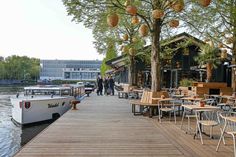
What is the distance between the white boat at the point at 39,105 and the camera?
17.1 m

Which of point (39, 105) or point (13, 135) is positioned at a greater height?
point (39, 105)

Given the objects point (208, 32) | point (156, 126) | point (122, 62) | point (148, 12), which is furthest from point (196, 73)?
point (156, 126)

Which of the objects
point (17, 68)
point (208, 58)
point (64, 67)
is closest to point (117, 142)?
point (208, 58)

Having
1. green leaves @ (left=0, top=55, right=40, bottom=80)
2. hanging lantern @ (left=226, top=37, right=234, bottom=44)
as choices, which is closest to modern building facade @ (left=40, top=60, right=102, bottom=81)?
green leaves @ (left=0, top=55, right=40, bottom=80)

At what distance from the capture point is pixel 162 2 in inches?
547

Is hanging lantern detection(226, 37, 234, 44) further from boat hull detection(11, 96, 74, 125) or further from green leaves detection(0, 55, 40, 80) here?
green leaves detection(0, 55, 40, 80)

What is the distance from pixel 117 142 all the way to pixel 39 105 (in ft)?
33.3

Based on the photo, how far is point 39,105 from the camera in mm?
17750

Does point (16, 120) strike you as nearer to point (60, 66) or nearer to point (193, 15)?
point (193, 15)

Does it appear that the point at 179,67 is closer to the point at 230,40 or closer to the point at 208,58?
the point at 208,58

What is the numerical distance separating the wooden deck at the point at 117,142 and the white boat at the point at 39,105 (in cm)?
570

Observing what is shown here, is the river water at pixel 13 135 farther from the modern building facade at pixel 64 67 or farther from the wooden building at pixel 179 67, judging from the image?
the modern building facade at pixel 64 67

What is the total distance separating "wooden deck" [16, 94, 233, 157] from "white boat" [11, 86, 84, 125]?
225 inches

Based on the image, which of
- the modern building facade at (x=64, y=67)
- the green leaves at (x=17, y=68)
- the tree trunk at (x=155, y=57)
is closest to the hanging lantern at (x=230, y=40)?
the tree trunk at (x=155, y=57)
